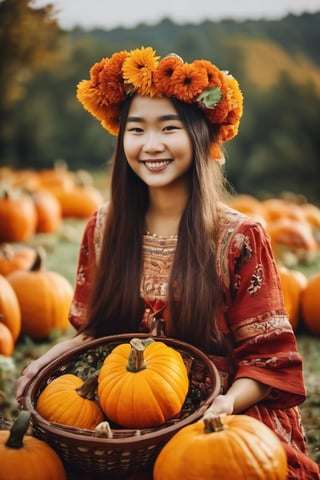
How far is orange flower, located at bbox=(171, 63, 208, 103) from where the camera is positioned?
99.5 inches

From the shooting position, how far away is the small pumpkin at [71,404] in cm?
222

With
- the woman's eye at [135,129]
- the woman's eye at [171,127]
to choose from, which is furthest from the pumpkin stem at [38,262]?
the woman's eye at [171,127]

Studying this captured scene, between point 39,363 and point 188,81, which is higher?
point 188,81

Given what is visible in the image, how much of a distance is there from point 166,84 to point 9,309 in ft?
6.64

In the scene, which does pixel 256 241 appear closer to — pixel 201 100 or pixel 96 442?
pixel 201 100

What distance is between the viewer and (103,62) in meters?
2.73

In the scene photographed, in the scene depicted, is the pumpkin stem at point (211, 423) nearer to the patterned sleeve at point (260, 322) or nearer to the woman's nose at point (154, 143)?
the patterned sleeve at point (260, 322)

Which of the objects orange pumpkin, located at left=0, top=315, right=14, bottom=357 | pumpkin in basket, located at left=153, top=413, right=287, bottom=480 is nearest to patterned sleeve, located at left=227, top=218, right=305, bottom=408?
pumpkin in basket, located at left=153, top=413, right=287, bottom=480

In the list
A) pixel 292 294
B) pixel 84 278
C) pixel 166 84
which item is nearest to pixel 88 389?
pixel 84 278

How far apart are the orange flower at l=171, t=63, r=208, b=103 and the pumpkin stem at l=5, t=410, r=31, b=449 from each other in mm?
1375

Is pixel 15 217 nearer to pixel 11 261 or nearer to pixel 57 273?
pixel 57 273

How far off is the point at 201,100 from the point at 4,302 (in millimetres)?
2009

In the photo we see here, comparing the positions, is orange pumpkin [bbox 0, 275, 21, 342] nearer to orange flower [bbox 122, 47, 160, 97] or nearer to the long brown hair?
the long brown hair

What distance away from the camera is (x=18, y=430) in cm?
209
